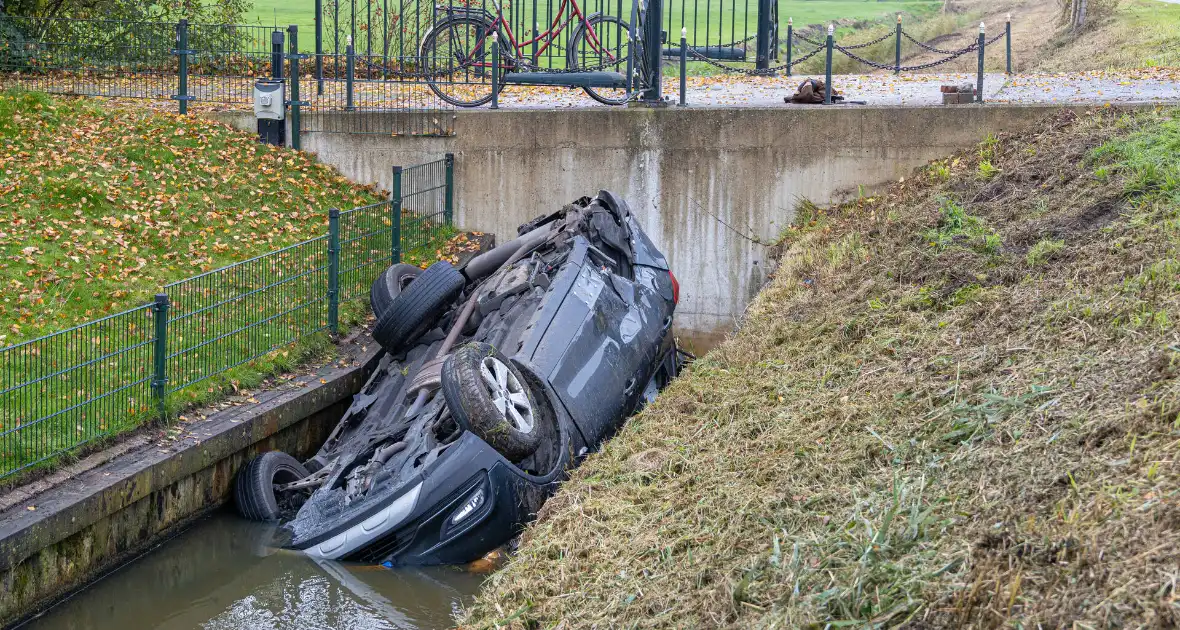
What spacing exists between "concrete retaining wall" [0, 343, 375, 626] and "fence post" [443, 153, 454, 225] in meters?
4.23

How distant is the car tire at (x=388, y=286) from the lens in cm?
1082

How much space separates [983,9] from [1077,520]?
36.4 metres

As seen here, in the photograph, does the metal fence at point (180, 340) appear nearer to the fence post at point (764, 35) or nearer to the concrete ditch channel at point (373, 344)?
the concrete ditch channel at point (373, 344)

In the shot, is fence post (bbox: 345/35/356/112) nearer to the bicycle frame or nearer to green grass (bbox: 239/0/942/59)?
the bicycle frame

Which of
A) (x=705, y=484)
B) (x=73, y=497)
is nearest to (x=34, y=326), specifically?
(x=73, y=497)

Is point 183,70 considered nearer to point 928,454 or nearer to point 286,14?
point 928,454

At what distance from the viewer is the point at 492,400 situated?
7.50 meters

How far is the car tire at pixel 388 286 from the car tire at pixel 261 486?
2.10 meters

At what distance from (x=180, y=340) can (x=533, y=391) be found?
9.90 ft

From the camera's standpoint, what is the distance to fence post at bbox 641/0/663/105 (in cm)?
1350

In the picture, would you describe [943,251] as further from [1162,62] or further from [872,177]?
[1162,62]

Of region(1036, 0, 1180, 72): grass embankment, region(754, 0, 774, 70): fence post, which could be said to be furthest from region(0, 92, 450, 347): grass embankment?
region(1036, 0, 1180, 72): grass embankment

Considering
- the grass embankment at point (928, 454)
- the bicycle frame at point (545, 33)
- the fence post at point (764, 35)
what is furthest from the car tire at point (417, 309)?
the fence post at point (764, 35)

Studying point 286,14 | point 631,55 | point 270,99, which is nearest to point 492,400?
point 631,55
